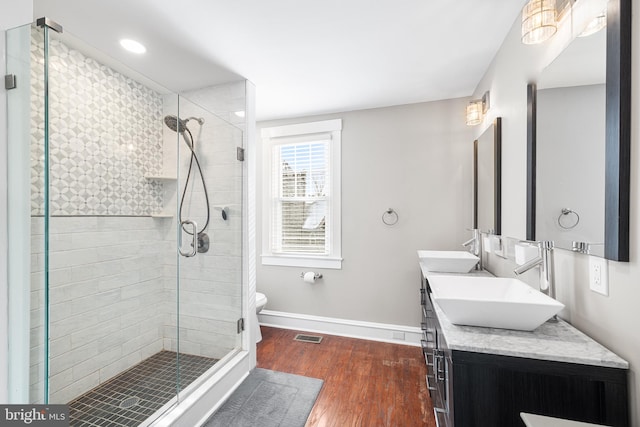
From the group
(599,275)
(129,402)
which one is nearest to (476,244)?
(599,275)

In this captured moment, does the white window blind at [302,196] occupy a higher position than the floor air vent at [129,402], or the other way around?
the white window blind at [302,196]

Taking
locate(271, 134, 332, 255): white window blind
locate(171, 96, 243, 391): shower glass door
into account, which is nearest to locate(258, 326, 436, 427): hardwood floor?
locate(171, 96, 243, 391): shower glass door

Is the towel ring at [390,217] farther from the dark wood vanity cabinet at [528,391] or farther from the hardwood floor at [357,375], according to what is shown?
the dark wood vanity cabinet at [528,391]

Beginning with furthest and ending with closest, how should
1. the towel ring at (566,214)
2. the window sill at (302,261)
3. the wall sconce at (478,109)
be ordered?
the window sill at (302,261) → the wall sconce at (478,109) → the towel ring at (566,214)

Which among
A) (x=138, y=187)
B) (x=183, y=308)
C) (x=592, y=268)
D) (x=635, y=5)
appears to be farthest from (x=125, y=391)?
(x=635, y=5)

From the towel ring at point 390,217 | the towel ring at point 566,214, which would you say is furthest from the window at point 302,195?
the towel ring at point 566,214

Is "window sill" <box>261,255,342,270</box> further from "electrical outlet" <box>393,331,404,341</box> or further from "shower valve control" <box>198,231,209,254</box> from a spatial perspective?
"shower valve control" <box>198,231,209,254</box>

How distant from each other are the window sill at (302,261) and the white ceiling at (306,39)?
1.73 meters

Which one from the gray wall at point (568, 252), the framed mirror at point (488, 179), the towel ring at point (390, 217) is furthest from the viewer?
the towel ring at point (390, 217)

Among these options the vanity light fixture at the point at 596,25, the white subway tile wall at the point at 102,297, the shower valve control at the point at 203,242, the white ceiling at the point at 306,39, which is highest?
the white ceiling at the point at 306,39

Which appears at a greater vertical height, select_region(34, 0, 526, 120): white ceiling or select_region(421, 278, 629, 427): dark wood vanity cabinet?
select_region(34, 0, 526, 120): white ceiling

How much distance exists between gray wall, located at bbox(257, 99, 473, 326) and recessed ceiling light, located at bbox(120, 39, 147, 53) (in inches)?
67.4

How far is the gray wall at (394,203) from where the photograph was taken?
277cm

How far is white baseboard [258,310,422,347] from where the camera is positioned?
2852 millimetres
